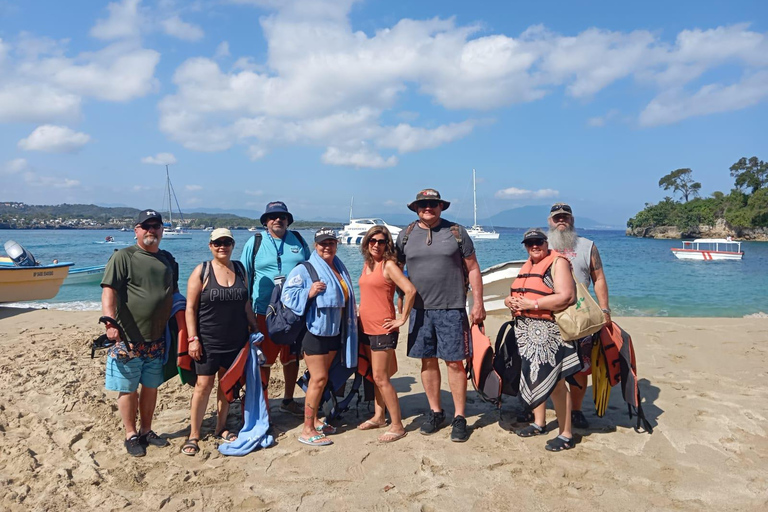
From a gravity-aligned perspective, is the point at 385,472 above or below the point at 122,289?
below

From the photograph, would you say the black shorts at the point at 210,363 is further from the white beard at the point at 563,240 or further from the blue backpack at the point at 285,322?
the white beard at the point at 563,240

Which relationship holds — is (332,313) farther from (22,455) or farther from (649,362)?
(649,362)

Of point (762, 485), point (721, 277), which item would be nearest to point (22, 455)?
point (762, 485)

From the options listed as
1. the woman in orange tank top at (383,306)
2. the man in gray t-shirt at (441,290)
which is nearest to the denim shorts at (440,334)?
the man in gray t-shirt at (441,290)

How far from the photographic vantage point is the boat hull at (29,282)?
12000 mm

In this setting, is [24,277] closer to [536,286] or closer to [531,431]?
[531,431]

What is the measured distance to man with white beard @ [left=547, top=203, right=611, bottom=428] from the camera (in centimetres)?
399

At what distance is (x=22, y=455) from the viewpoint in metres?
3.56

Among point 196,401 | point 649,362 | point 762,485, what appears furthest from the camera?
point 649,362

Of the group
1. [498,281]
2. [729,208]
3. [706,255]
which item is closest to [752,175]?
[729,208]

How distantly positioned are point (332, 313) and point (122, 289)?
5.01ft

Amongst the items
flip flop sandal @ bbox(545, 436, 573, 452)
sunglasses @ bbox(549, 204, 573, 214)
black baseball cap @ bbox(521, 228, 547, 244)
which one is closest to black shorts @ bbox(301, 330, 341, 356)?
black baseball cap @ bbox(521, 228, 547, 244)

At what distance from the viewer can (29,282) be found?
1261cm

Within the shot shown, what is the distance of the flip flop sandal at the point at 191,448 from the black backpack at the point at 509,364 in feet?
8.08
